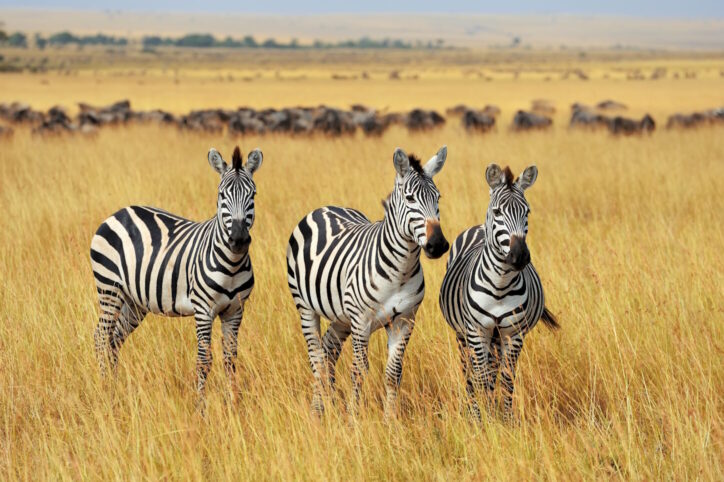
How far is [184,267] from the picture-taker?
5.12m

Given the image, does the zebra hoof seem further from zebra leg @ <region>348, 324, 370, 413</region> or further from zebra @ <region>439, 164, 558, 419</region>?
zebra leg @ <region>348, 324, 370, 413</region>

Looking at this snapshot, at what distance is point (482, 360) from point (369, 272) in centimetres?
78

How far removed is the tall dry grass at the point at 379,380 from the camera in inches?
167

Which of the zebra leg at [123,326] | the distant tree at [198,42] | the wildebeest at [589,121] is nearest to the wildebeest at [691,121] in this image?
the wildebeest at [589,121]

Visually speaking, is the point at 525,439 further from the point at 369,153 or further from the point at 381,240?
the point at 369,153

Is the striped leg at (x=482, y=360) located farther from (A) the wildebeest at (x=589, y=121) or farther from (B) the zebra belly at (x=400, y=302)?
(A) the wildebeest at (x=589, y=121)

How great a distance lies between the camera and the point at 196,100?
39.7m

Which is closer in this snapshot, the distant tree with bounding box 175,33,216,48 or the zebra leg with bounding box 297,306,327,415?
the zebra leg with bounding box 297,306,327,415

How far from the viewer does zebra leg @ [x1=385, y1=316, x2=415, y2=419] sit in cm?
462

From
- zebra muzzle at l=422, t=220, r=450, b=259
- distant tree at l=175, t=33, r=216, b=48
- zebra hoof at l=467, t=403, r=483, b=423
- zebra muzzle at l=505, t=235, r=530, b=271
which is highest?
distant tree at l=175, t=33, r=216, b=48

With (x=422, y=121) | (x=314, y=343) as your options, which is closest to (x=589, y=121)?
(x=422, y=121)

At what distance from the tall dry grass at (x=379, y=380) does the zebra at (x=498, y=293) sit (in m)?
0.18

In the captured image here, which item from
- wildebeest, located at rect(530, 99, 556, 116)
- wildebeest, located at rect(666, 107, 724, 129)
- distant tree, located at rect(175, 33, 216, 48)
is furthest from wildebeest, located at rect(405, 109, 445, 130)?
distant tree, located at rect(175, 33, 216, 48)

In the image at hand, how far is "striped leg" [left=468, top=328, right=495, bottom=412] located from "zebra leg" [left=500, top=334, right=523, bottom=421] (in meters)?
0.08
